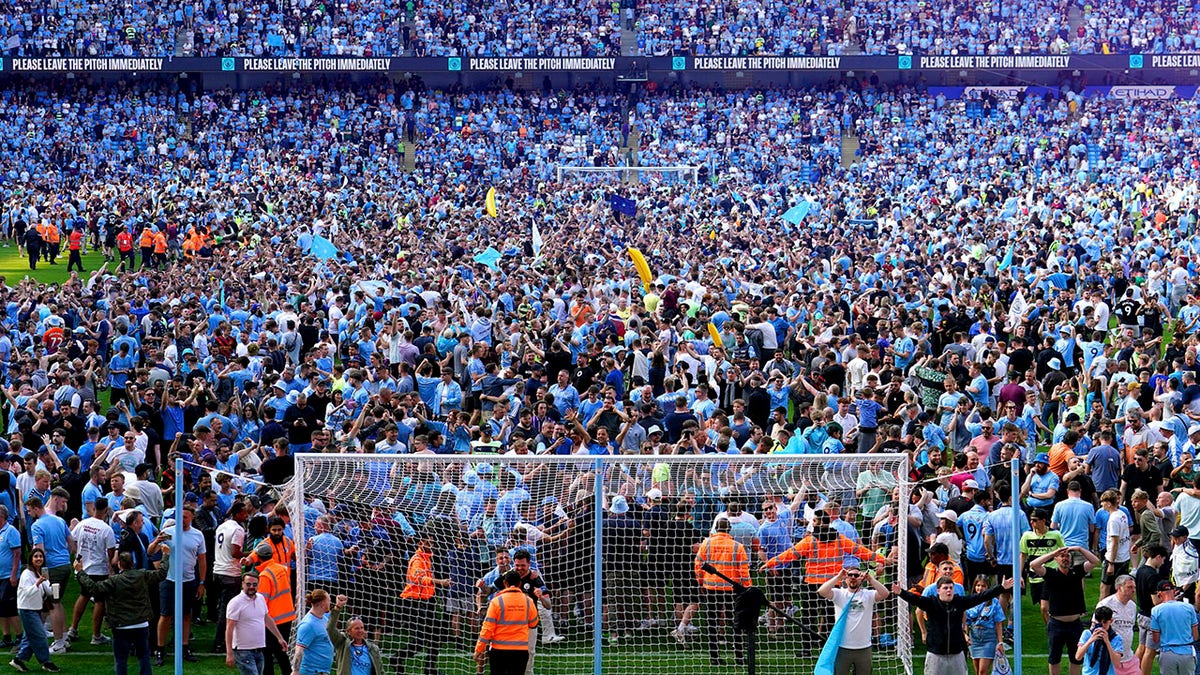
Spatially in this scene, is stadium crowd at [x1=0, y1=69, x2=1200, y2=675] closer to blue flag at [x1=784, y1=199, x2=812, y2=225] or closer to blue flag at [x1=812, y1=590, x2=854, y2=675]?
blue flag at [x1=784, y1=199, x2=812, y2=225]

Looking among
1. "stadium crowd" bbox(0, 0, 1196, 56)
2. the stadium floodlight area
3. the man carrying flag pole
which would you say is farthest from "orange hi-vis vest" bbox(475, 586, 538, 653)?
"stadium crowd" bbox(0, 0, 1196, 56)

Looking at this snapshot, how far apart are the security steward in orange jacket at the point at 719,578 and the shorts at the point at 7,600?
4.85 meters

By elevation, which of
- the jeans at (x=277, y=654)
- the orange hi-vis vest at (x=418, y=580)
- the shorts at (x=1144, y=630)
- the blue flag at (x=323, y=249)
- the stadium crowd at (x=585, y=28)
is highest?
the stadium crowd at (x=585, y=28)

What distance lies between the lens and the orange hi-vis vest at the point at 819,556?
11641 millimetres

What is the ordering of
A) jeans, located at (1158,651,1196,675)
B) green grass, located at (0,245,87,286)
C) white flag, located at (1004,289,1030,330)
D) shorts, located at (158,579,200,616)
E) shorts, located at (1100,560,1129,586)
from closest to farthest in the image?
jeans, located at (1158,651,1196,675) → shorts, located at (1100,560,1129,586) → shorts, located at (158,579,200,616) → white flag, located at (1004,289,1030,330) → green grass, located at (0,245,87,286)

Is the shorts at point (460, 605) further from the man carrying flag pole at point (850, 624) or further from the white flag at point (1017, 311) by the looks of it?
the white flag at point (1017, 311)

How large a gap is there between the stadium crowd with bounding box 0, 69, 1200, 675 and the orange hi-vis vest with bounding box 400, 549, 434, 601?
0.02m

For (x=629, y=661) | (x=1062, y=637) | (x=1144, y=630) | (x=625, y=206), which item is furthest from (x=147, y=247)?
(x=1144, y=630)

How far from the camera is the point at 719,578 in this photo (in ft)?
38.1

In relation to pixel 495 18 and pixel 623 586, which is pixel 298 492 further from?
pixel 495 18

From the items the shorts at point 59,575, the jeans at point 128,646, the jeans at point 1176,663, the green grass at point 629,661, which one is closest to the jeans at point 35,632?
the green grass at point 629,661

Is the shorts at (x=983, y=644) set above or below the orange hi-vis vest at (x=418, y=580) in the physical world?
below

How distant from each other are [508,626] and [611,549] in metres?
1.63

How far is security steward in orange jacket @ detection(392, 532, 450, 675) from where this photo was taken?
38.1 feet
